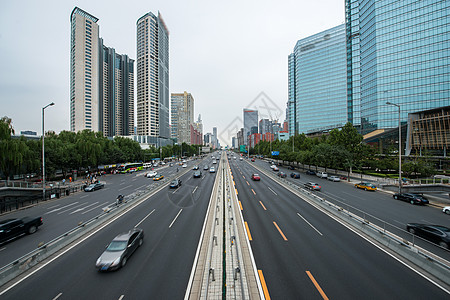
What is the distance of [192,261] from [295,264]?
18.8 ft

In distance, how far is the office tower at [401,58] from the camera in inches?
2135

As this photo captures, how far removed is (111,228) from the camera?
1420 centimetres

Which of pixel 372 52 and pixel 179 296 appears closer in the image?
pixel 179 296

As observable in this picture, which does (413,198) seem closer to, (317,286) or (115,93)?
(317,286)

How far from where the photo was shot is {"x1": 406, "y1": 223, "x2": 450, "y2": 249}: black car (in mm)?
11070

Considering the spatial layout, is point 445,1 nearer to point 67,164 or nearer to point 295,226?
point 295,226

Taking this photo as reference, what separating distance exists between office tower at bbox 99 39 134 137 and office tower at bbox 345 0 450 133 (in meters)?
176

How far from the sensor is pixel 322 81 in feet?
316

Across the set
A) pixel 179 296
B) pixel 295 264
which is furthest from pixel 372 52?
pixel 179 296

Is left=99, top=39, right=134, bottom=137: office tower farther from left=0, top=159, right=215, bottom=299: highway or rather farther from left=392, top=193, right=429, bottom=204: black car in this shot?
left=392, top=193, right=429, bottom=204: black car

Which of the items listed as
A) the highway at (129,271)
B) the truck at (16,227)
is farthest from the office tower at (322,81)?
the truck at (16,227)

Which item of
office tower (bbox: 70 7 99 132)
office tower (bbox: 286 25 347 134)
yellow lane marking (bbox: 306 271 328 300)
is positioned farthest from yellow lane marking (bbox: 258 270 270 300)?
office tower (bbox: 70 7 99 132)

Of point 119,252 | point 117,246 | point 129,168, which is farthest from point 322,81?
point 119,252

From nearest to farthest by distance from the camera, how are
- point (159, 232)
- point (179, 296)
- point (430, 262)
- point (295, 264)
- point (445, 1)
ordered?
point (179, 296), point (430, 262), point (295, 264), point (159, 232), point (445, 1)
